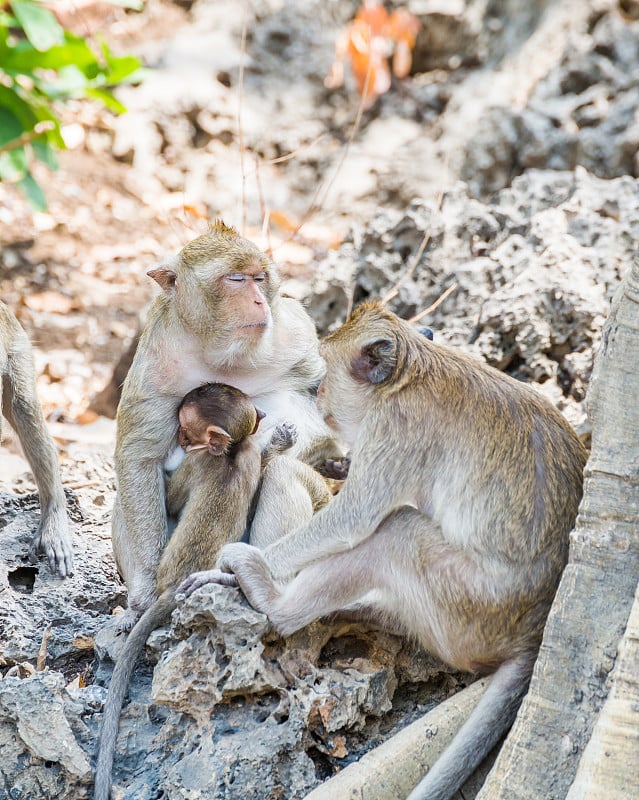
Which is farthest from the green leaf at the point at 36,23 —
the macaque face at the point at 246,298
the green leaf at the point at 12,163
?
the macaque face at the point at 246,298

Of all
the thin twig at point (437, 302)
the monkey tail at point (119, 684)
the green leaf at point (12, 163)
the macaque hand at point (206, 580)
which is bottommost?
the monkey tail at point (119, 684)

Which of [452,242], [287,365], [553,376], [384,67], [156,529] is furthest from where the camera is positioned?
[384,67]

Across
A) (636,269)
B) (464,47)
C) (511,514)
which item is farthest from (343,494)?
(464,47)

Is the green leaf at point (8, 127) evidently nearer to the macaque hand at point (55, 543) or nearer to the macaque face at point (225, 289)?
the macaque hand at point (55, 543)

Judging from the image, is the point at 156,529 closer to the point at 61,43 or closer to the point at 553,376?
the point at 553,376

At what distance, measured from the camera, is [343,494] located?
11.3 feet

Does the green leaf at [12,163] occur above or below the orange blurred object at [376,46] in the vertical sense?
below

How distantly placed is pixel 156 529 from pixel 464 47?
892 centimetres

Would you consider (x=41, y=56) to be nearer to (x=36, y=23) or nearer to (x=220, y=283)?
(x=36, y=23)

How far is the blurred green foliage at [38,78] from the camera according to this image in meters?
8.22

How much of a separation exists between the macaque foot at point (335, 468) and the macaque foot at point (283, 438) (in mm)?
270

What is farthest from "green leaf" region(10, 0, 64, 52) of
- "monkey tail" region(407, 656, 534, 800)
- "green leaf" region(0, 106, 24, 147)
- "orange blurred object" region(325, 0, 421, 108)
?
"monkey tail" region(407, 656, 534, 800)

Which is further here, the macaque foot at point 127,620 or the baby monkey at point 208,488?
the macaque foot at point 127,620

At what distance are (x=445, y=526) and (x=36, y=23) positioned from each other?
21.5ft
